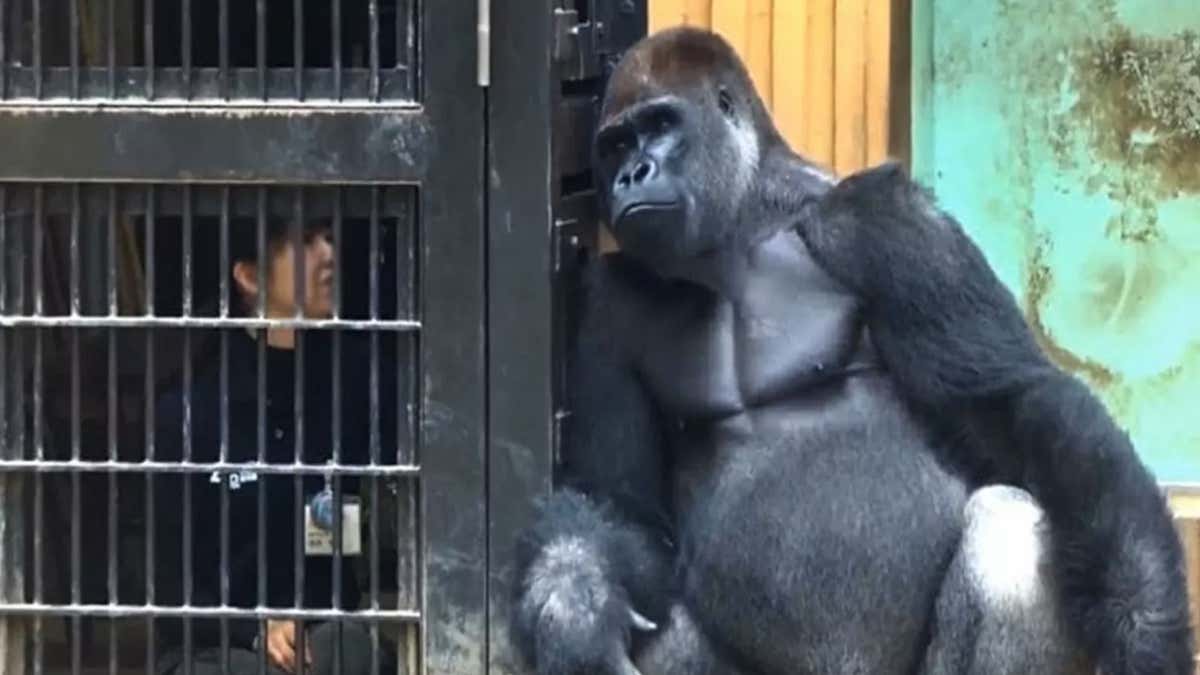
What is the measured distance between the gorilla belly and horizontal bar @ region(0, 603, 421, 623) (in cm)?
39

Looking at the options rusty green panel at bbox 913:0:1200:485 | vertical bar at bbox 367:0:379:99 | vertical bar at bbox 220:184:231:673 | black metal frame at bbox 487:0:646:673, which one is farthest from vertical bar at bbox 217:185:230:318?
rusty green panel at bbox 913:0:1200:485

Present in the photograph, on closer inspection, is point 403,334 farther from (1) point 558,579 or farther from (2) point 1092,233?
(2) point 1092,233

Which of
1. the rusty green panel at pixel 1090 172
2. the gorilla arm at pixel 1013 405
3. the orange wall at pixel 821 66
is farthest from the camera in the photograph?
the rusty green panel at pixel 1090 172

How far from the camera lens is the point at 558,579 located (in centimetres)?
347

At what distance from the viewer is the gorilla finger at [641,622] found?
3.55 meters

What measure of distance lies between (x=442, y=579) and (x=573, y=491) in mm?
196

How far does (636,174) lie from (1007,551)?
2.13ft

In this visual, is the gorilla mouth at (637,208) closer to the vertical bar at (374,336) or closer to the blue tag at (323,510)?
the vertical bar at (374,336)

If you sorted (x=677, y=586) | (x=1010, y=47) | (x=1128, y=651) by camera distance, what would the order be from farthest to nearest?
1. (x=1010, y=47)
2. (x=677, y=586)
3. (x=1128, y=651)

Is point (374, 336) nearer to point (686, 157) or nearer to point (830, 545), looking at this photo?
point (686, 157)

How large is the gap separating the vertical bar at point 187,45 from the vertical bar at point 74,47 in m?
0.13

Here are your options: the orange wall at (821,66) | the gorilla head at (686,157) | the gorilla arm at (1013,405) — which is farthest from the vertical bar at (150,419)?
the orange wall at (821,66)

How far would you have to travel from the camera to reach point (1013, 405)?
352 centimetres

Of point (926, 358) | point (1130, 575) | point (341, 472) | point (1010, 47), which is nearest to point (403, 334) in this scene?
point (341, 472)
